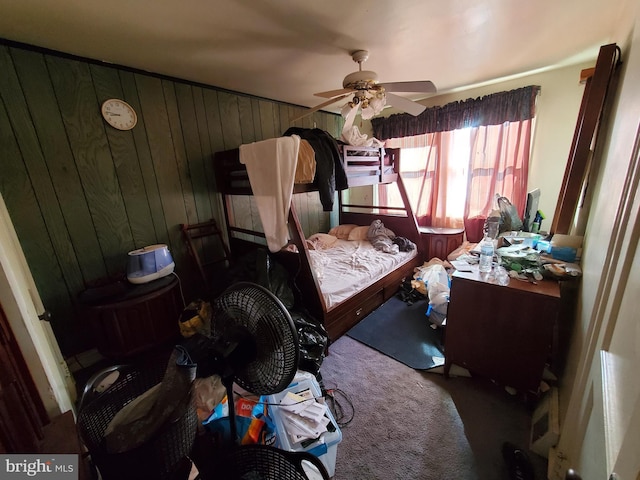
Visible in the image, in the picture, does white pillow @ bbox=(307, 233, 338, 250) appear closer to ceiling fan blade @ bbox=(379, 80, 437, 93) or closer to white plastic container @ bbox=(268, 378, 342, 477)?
ceiling fan blade @ bbox=(379, 80, 437, 93)

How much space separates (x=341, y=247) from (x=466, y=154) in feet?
6.36

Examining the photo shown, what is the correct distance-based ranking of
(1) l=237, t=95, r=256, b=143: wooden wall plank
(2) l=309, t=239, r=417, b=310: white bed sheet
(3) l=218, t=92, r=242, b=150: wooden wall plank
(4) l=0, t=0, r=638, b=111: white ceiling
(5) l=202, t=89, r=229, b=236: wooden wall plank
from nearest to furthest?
(4) l=0, t=0, r=638, b=111: white ceiling
(2) l=309, t=239, r=417, b=310: white bed sheet
(5) l=202, t=89, r=229, b=236: wooden wall plank
(3) l=218, t=92, r=242, b=150: wooden wall plank
(1) l=237, t=95, r=256, b=143: wooden wall plank

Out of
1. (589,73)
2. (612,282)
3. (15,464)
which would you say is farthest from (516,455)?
(589,73)

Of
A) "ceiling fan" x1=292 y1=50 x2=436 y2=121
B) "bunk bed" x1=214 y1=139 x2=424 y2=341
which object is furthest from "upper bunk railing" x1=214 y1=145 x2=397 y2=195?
"ceiling fan" x1=292 y1=50 x2=436 y2=121

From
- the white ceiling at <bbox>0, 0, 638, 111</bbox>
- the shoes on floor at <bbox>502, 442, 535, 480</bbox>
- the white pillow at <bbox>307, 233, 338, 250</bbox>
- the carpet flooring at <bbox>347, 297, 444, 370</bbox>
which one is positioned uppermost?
the white ceiling at <bbox>0, 0, 638, 111</bbox>

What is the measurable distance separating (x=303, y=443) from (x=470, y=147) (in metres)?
3.41

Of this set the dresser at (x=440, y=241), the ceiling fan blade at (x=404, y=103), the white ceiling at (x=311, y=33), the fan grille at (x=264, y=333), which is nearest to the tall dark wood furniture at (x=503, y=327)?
the fan grille at (x=264, y=333)

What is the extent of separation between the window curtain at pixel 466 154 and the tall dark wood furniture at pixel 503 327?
1940 mm

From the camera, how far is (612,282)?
2.59ft

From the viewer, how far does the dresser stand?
314 centimetres

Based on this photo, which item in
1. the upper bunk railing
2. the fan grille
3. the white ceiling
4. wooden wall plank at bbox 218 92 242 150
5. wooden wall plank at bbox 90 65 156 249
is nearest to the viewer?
the fan grille

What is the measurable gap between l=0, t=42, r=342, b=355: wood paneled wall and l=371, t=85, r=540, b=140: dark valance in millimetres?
2260

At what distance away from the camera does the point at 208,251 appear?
2664 millimetres

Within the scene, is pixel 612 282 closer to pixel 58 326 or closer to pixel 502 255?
pixel 502 255
